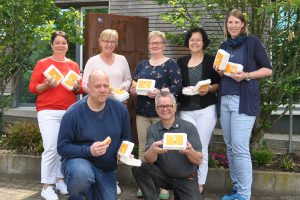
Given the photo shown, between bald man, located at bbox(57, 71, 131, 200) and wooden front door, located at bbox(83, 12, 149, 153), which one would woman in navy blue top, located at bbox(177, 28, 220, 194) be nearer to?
bald man, located at bbox(57, 71, 131, 200)

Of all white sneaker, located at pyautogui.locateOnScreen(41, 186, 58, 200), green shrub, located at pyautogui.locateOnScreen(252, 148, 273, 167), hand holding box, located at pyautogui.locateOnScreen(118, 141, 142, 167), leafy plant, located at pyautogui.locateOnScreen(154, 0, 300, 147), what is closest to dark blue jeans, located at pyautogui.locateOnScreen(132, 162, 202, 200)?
hand holding box, located at pyautogui.locateOnScreen(118, 141, 142, 167)

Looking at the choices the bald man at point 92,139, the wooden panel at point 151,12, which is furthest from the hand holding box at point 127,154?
the wooden panel at point 151,12

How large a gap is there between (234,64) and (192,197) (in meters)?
1.53

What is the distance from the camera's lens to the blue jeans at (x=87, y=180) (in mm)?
4020

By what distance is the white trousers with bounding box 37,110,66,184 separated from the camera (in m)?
5.22

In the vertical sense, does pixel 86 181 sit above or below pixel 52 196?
above

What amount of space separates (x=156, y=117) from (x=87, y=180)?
1442 mm

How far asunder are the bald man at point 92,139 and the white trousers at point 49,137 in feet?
3.18

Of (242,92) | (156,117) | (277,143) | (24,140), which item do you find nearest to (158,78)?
(156,117)

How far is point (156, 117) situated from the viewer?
17.0 ft

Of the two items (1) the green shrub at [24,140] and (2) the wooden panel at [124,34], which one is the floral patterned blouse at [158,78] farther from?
(1) the green shrub at [24,140]

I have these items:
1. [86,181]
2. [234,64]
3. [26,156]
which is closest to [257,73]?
[234,64]

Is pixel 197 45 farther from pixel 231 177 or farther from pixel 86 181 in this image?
pixel 86 181

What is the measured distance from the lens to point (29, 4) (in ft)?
21.8
